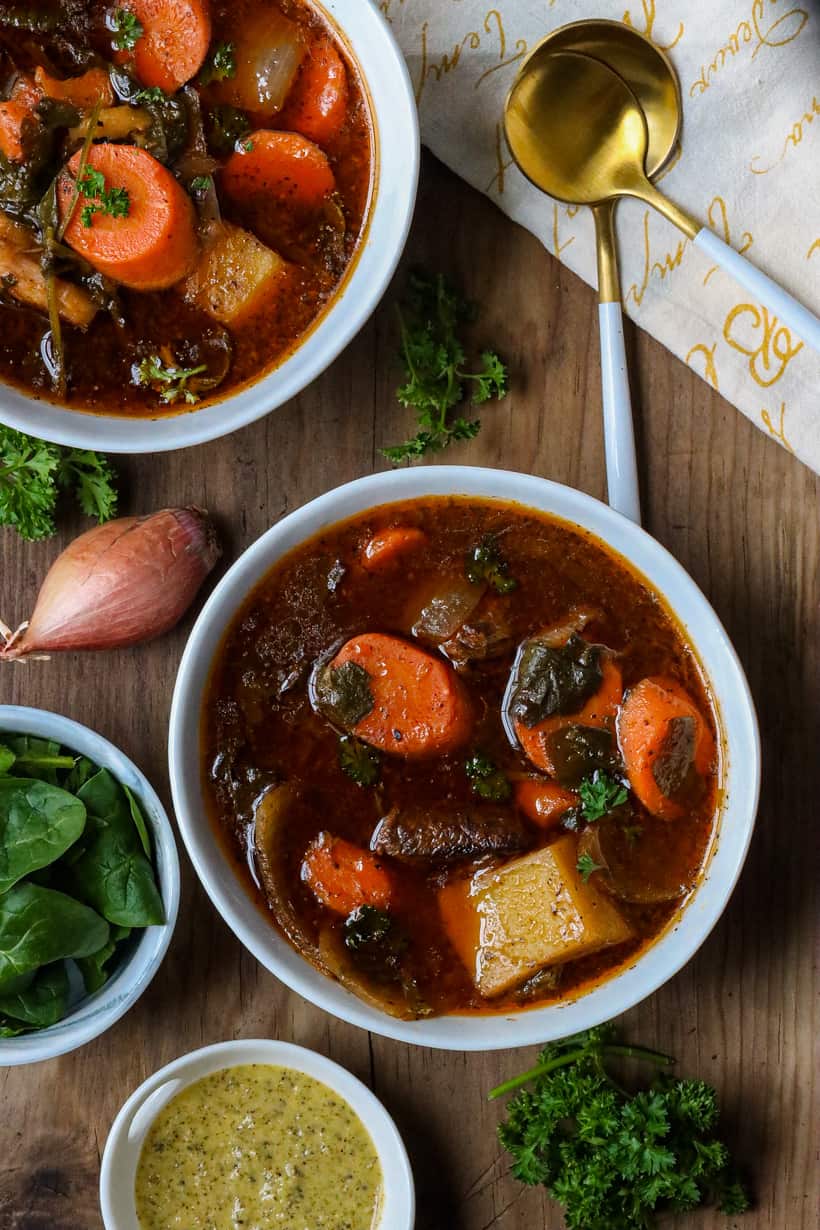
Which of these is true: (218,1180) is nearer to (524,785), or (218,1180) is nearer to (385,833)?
(385,833)

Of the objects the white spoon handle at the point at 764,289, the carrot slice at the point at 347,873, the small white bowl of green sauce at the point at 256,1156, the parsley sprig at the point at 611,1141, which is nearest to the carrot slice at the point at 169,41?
the white spoon handle at the point at 764,289

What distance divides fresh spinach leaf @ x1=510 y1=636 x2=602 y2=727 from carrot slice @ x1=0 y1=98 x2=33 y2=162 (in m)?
1.46

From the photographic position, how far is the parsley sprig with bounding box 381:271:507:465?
2564 millimetres

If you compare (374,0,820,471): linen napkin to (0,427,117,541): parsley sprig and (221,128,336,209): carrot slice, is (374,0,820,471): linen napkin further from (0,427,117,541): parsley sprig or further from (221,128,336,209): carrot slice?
(0,427,117,541): parsley sprig

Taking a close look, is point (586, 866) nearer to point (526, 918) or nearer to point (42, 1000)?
point (526, 918)

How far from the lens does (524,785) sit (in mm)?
2389

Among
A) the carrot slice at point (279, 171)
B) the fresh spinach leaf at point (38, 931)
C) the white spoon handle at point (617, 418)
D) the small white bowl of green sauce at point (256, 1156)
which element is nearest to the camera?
the carrot slice at point (279, 171)

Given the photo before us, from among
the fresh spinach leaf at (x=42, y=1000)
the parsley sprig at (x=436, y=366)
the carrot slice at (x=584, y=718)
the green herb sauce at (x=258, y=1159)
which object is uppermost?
the parsley sprig at (x=436, y=366)

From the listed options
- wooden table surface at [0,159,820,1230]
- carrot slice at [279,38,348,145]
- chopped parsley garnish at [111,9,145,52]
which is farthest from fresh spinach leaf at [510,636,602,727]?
chopped parsley garnish at [111,9,145,52]

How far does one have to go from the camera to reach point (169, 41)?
89.4 inches

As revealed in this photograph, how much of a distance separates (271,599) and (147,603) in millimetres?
366

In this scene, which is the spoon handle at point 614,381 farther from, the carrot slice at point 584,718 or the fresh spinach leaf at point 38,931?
the fresh spinach leaf at point 38,931

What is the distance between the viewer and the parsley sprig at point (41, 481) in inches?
100

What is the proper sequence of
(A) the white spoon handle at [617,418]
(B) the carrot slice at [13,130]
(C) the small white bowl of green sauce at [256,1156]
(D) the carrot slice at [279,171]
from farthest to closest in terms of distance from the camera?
1. (C) the small white bowl of green sauce at [256,1156]
2. (A) the white spoon handle at [617,418]
3. (D) the carrot slice at [279,171]
4. (B) the carrot slice at [13,130]
